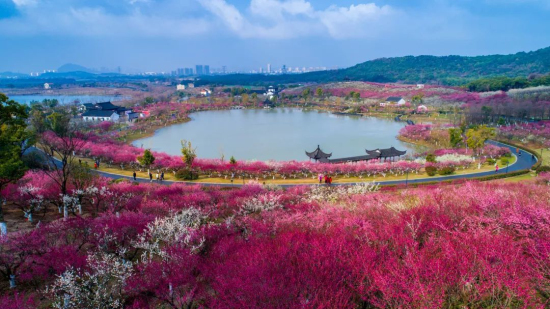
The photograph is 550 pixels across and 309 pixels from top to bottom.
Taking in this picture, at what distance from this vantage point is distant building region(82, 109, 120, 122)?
4224 centimetres

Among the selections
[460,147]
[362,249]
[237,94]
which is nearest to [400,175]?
[460,147]

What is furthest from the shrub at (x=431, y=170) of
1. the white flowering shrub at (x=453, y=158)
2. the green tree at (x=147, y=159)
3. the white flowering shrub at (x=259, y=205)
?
the green tree at (x=147, y=159)

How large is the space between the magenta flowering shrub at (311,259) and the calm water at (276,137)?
51.7ft

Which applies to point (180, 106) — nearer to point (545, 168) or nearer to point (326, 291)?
point (545, 168)

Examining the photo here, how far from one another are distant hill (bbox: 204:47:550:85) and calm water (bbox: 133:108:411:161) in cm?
6353

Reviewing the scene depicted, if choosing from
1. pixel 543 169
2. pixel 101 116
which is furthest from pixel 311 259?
pixel 101 116

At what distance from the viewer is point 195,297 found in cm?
644

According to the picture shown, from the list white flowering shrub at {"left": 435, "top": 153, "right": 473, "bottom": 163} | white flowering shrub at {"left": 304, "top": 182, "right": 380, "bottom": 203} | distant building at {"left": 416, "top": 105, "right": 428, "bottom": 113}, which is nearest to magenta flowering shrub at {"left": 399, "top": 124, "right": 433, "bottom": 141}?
white flowering shrub at {"left": 435, "top": 153, "right": 473, "bottom": 163}

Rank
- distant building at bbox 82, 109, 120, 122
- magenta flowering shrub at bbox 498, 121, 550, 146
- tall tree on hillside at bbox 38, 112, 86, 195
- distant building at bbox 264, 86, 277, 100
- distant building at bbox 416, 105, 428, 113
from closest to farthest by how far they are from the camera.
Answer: tall tree on hillside at bbox 38, 112, 86, 195, magenta flowering shrub at bbox 498, 121, 550, 146, distant building at bbox 82, 109, 120, 122, distant building at bbox 416, 105, 428, 113, distant building at bbox 264, 86, 277, 100

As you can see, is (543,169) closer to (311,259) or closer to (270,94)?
(311,259)

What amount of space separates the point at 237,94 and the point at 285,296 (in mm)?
75081

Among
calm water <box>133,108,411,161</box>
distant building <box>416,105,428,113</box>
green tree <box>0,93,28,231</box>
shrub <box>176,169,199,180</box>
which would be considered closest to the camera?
green tree <box>0,93,28,231</box>

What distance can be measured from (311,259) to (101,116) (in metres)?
43.3

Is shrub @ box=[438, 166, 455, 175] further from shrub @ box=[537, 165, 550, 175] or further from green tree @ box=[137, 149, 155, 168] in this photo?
green tree @ box=[137, 149, 155, 168]
